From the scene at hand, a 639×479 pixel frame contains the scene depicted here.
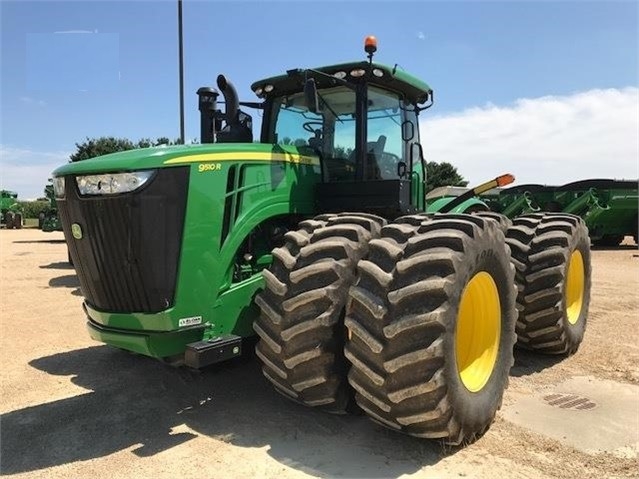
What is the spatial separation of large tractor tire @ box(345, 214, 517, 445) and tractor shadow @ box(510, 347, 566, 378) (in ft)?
5.80

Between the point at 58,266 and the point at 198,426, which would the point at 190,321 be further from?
the point at 58,266

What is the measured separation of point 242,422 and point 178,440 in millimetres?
483

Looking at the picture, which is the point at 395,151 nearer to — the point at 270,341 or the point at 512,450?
the point at 270,341

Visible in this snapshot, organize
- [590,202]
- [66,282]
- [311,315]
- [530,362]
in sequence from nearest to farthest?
[311,315] → [530,362] → [66,282] → [590,202]

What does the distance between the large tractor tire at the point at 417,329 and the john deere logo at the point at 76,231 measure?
1927mm

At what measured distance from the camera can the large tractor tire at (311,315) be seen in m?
3.66

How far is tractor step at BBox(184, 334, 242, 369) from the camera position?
3.68m

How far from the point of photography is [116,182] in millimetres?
3674

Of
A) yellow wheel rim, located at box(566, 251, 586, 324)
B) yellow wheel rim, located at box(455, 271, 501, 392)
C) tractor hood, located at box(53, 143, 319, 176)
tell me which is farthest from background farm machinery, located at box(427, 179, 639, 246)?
tractor hood, located at box(53, 143, 319, 176)

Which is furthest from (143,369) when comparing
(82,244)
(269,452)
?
(269,452)

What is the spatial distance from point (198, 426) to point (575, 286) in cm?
453

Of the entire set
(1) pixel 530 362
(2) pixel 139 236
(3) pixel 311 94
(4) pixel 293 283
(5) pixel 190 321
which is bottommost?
(1) pixel 530 362

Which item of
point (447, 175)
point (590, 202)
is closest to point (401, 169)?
point (590, 202)

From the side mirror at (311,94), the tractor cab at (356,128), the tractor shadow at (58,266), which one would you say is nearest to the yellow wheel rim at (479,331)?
the tractor cab at (356,128)
